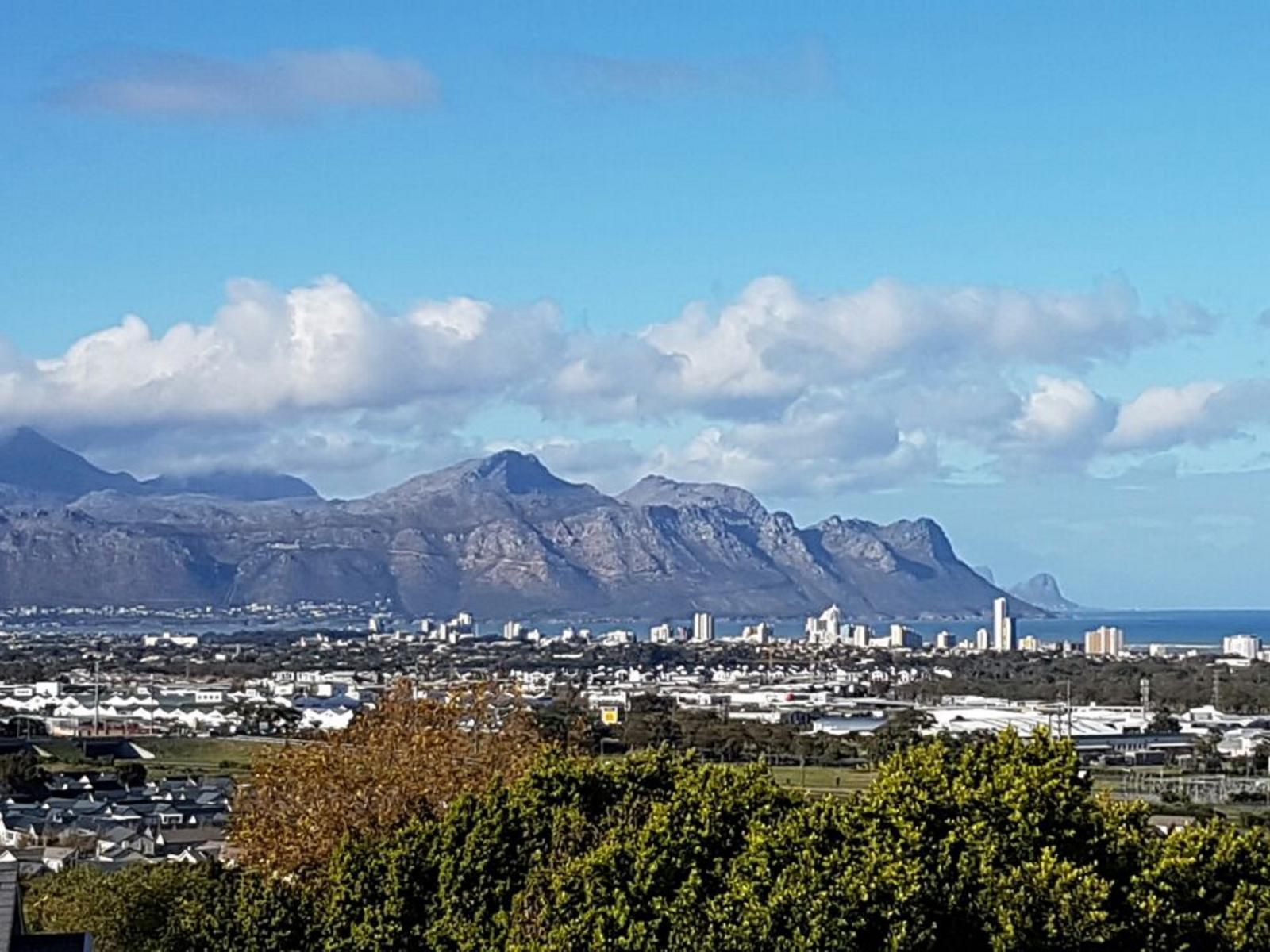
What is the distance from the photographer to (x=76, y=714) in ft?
266

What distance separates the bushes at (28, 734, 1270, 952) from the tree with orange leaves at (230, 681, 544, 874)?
12.1 ft

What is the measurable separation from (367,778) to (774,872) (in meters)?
8.90

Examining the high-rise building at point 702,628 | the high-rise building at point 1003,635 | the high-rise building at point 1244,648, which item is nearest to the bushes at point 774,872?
the high-rise building at point 1244,648

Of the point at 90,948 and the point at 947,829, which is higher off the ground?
the point at 947,829

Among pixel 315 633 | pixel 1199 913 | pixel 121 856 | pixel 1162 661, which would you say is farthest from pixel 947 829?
pixel 315 633

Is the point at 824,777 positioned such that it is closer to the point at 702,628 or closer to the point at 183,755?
the point at 183,755

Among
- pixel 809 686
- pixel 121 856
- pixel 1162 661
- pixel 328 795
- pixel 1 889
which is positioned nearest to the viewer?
pixel 1 889

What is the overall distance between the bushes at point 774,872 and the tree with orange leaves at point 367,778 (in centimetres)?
370

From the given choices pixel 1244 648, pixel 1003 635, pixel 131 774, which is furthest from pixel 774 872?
pixel 1003 635

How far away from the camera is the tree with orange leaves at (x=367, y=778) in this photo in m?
23.9

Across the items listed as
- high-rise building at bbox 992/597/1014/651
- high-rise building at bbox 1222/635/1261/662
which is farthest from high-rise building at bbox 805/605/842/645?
high-rise building at bbox 1222/635/1261/662

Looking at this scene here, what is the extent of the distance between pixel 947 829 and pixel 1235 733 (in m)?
57.6

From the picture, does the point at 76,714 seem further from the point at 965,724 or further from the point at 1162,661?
the point at 1162,661

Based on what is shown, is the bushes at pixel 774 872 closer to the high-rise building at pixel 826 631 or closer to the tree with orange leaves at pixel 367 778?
the tree with orange leaves at pixel 367 778
